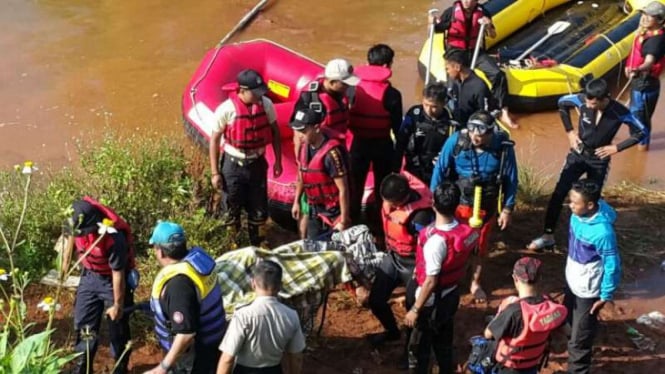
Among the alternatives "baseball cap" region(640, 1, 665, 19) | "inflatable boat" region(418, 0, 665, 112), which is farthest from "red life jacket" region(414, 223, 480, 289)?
"inflatable boat" region(418, 0, 665, 112)

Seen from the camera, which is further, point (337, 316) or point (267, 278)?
point (337, 316)

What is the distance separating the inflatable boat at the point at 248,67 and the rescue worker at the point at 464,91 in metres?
1.72

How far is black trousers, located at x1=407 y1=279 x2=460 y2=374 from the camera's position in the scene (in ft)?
16.6

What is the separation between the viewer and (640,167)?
873cm

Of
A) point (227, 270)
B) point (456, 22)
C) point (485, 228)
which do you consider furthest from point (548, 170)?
point (227, 270)

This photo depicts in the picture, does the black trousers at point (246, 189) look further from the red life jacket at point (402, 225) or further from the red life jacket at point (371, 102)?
the red life jacket at point (402, 225)

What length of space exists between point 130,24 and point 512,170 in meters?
7.69

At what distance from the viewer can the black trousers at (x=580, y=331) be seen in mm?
5191

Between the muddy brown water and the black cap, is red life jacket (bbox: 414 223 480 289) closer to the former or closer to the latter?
the black cap

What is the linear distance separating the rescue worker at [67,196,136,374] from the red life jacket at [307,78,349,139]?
1736 millimetres

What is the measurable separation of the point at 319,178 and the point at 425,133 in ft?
2.91

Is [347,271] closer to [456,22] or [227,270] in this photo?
[227,270]

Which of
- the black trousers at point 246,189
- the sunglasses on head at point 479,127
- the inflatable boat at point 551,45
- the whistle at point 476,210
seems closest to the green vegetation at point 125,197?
the black trousers at point 246,189

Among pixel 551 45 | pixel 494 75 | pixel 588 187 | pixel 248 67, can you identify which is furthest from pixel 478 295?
pixel 551 45
